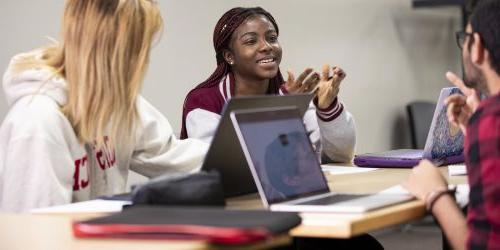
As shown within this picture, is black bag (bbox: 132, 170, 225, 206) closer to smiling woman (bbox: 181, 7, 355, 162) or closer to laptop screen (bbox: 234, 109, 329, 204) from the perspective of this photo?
laptop screen (bbox: 234, 109, 329, 204)

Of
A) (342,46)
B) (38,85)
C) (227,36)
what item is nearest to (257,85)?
(227,36)

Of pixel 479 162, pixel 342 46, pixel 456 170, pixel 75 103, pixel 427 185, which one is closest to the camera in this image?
pixel 479 162

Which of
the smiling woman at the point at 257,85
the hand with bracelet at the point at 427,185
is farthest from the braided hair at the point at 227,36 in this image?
the hand with bracelet at the point at 427,185

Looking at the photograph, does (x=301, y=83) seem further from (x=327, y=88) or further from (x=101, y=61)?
(x=101, y=61)

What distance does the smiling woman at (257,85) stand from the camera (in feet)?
9.82

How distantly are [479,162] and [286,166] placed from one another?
49 cm

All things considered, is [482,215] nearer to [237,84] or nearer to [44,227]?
[44,227]

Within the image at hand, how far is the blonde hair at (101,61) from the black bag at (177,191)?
19.1 inches

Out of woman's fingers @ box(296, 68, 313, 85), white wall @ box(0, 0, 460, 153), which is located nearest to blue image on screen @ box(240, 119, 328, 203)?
woman's fingers @ box(296, 68, 313, 85)

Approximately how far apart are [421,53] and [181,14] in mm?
2770

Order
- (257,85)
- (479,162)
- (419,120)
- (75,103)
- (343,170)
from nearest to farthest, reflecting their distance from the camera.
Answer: (479,162)
(75,103)
(343,170)
(257,85)
(419,120)

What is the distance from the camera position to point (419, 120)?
5.66m

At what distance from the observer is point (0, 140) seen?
217 cm

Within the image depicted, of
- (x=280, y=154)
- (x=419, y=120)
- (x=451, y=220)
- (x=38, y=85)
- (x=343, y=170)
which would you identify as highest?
(x=38, y=85)
